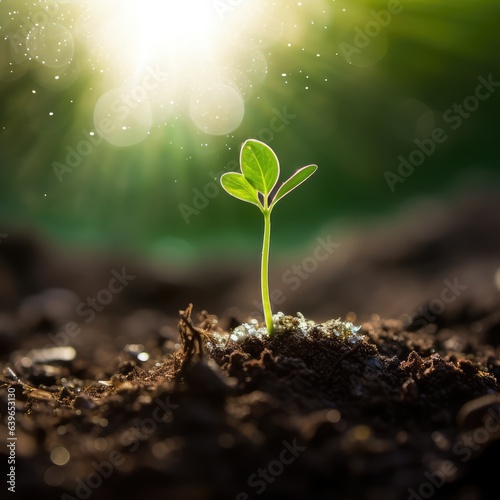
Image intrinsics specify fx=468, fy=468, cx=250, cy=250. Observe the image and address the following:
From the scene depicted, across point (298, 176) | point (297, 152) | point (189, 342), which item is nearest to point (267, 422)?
point (189, 342)

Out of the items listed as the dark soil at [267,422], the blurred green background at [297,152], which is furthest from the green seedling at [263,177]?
the blurred green background at [297,152]

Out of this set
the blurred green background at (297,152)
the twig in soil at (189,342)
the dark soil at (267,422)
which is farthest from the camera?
the blurred green background at (297,152)

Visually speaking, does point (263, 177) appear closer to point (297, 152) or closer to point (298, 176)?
point (298, 176)

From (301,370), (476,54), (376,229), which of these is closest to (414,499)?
(301,370)

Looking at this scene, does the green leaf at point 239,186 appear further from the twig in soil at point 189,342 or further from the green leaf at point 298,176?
the twig in soil at point 189,342

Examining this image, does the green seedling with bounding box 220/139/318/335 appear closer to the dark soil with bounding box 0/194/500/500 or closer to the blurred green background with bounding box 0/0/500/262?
the dark soil with bounding box 0/194/500/500

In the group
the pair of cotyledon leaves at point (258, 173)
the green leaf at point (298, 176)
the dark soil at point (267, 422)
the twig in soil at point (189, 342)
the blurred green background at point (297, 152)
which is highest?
the blurred green background at point (297, 152)

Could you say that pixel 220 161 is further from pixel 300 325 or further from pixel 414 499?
pixel 414 499
